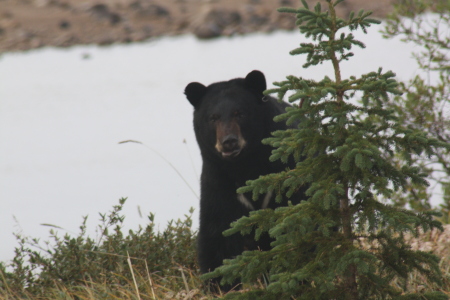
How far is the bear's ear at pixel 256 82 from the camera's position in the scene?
517cm

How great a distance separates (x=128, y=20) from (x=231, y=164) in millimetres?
21106

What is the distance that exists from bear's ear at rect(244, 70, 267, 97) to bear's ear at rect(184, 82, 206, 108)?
337 millimetres

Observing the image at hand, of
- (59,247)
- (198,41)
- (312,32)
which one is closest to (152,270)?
(59,247)

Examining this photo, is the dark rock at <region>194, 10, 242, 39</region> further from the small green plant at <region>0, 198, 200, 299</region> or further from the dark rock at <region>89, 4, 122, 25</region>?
the small green plant at <region>0, 198, 200, 299</region>

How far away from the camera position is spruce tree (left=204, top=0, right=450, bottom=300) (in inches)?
116

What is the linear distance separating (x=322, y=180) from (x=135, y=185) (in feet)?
23.6

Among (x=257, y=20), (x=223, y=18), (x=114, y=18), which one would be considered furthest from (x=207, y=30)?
(x=114, y=18)

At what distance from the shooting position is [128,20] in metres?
25.3

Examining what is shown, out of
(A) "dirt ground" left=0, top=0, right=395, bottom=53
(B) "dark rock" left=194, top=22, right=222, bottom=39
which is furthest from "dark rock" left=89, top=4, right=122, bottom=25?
(B) "dark rock" left=194, top=22, right=222, bottom=39

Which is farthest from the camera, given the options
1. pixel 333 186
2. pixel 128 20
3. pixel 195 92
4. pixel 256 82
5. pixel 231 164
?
pixel 128 20

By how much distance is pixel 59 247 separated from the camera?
5.00 m

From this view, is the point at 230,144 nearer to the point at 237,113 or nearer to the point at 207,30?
the point at 237,113

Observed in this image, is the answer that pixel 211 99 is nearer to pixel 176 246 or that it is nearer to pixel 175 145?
pixel 176 246

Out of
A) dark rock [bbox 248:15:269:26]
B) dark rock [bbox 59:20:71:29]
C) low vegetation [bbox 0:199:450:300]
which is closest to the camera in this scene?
low vegetation [bbox 0:199:450:300]
